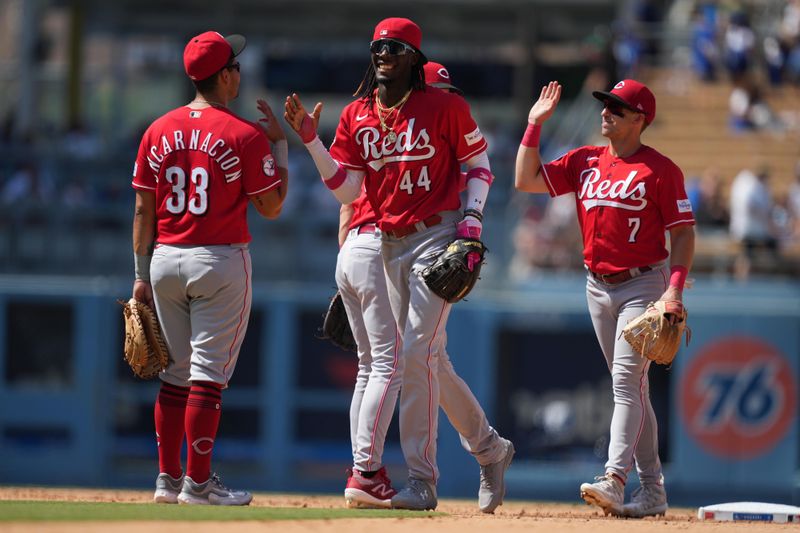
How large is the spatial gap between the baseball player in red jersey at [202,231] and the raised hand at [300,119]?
0.58ft

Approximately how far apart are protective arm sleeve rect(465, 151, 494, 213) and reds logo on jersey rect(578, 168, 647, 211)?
0.53 meters

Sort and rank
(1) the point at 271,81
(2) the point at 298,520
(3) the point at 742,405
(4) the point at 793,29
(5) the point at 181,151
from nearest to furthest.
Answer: (2) the point at 298,520, (5) the point at 181,151, (3) the point at 742,405, (4) the point at 793,29, (1) the point at 271,81

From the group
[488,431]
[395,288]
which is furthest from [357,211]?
[488,431]

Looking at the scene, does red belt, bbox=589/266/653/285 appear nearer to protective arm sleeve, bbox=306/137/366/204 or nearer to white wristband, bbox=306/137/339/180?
protective arm sleeve, bbox=306/137/366/204

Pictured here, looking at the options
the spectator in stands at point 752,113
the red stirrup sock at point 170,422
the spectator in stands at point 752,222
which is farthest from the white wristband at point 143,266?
Answer: the spectator in stands at point 752,113

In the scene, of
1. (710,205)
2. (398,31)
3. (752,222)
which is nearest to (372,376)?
(398,31)

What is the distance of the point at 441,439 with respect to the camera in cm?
1427

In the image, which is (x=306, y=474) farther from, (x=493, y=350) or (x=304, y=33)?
(x=304, y=33)

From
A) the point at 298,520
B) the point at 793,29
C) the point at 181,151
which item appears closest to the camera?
the point at 298,520

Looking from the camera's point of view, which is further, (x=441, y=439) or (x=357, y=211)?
(x=441, y=439)

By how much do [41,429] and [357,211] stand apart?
345 inches

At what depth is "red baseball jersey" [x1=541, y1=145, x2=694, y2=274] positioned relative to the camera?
6.90 metres

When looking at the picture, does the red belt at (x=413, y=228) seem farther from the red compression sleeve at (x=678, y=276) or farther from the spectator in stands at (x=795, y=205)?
A: the spectator in stands at (x=795, y=205)

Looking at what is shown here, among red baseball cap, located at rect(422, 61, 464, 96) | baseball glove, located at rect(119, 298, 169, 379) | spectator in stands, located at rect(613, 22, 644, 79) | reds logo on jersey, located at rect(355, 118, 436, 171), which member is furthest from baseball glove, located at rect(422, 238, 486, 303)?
spectator in stands, located at rect(613, 22, 644, 79)
